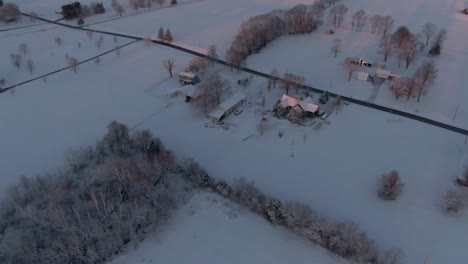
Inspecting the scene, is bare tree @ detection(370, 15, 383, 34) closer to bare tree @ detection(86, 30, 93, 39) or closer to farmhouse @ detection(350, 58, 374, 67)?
farmhouse @ detection(350, 58, 374, 67)

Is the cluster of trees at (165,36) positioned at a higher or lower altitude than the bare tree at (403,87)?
higher

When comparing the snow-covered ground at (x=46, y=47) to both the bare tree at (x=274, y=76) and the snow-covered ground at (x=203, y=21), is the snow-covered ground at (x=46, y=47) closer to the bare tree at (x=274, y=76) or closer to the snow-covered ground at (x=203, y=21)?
the snow-covered ground at (x=203, y=21)

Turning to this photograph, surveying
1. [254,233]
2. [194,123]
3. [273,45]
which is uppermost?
[273,45]

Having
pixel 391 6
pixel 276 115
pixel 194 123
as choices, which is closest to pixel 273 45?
pixel 276 115

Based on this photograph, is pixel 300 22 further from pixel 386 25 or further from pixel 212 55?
pixel 212 55

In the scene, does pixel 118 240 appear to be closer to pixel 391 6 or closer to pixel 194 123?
pixel 194 123

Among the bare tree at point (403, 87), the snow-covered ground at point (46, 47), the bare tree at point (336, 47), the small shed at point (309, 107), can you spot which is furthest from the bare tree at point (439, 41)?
the snow-covered ground at point (46, 47)
